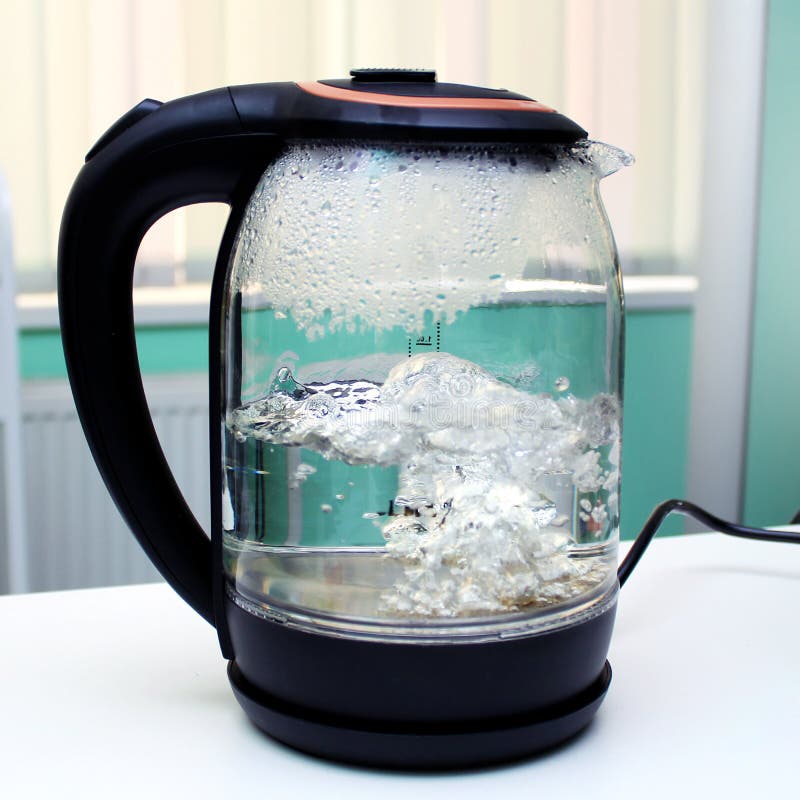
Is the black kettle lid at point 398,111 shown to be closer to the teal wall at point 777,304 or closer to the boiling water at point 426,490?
the boiling water at point 426,490

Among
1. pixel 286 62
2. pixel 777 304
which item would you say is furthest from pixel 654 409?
pixel 286 62

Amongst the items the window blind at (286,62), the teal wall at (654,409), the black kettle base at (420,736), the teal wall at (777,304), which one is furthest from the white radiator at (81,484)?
the black kettle base at (420,736)

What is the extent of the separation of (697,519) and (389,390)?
36cm

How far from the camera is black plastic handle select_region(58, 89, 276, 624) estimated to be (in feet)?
1.42

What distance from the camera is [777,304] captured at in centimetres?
184

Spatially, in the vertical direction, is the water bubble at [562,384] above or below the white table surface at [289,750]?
above

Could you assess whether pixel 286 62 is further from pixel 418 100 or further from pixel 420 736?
pixel 420 736

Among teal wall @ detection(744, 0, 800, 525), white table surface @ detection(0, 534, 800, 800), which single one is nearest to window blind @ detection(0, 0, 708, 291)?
teal wall @ detection(744, 0, 800, 525)

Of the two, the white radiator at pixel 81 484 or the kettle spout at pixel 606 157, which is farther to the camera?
the white radiator at pixel 81 484

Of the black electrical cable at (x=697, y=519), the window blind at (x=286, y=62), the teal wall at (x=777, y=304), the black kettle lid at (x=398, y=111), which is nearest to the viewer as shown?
the black kettle lid at (x=398, y=111)

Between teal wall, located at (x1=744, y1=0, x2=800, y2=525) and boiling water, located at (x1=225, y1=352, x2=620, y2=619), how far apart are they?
1526 mm

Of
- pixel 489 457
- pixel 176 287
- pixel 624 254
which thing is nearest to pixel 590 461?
pixel 489 457

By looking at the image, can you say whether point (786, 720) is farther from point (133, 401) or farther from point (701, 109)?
point (701, 109)

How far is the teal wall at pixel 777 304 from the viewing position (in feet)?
5.87
